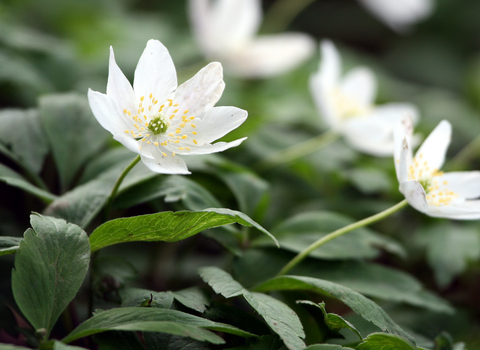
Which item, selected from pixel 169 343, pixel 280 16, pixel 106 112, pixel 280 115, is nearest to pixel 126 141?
pixel 106 112

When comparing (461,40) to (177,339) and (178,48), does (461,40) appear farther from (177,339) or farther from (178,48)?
(177,339)

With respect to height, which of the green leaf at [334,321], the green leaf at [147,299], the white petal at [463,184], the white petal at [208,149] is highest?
the white petal at [208,149]

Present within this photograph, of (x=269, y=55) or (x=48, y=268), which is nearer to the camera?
(x=48, y=268)

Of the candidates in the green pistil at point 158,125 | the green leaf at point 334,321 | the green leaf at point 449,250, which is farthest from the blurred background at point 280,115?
the green leaf at point 334,321

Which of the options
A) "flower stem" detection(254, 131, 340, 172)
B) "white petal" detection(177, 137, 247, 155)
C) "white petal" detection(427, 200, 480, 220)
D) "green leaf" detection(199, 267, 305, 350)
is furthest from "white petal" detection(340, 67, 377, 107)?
"green leaf" detection(199, 267, 305, 350)

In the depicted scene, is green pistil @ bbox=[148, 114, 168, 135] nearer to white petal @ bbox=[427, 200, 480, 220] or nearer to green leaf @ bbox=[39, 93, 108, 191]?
green leaf @ bbox=[39, 93, 108, 191]

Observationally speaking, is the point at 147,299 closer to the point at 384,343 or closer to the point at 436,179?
the point at 384,343

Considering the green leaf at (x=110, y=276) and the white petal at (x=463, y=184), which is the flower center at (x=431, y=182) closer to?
the white petal at (x=463, y=184)
